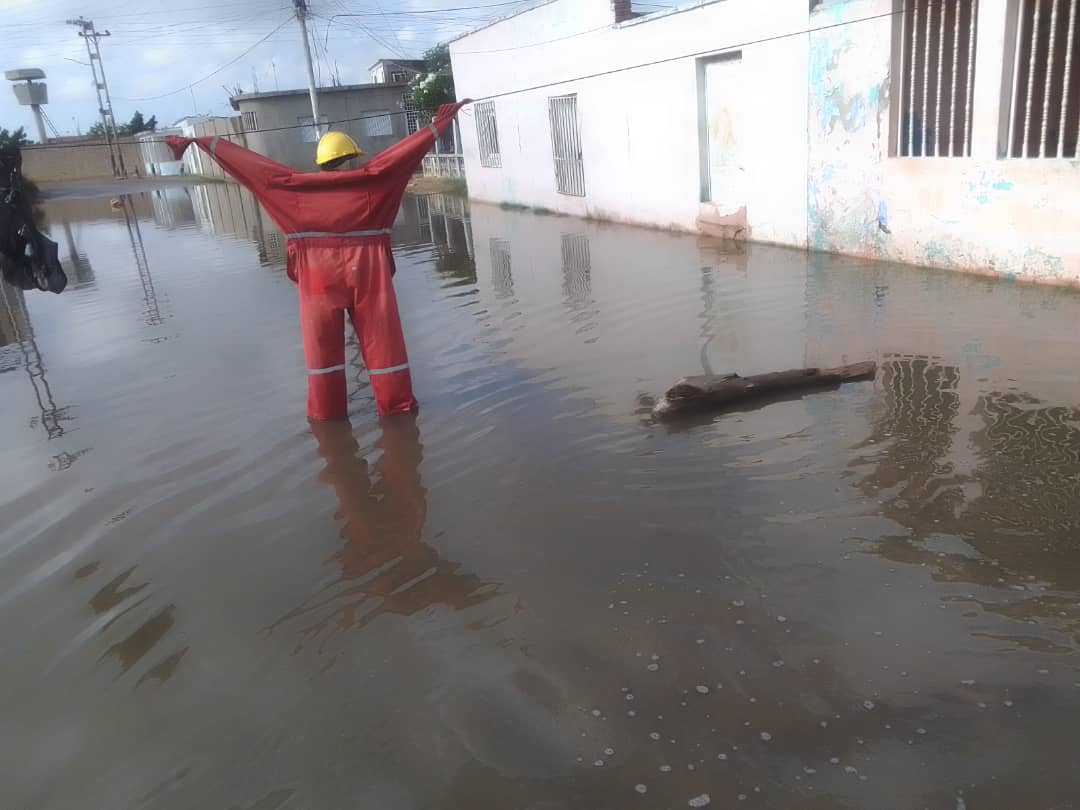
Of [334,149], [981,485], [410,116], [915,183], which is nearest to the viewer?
[981,485]

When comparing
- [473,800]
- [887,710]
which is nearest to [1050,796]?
[887,710]

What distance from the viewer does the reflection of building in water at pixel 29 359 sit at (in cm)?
602

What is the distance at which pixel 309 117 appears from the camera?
1507 inches

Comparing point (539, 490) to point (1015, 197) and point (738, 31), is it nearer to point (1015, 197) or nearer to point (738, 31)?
point (1015, 197)

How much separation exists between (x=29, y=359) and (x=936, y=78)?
364 inches

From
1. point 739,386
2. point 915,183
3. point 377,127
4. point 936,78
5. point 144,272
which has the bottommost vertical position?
point 739,386

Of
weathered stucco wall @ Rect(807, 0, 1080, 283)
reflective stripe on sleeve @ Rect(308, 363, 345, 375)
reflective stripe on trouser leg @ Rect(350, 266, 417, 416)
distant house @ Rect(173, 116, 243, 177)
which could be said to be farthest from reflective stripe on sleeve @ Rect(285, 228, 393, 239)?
distant house @ Rect(173, 116, 243, 177)

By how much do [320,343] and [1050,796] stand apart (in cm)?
430

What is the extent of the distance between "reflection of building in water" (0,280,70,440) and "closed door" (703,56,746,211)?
341 inches

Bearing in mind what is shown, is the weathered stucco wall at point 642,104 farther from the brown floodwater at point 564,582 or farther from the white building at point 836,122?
the brown floodwater at point 564,582

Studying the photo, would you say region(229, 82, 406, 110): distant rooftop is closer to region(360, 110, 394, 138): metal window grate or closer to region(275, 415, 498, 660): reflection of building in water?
region(360, 110, 394, 138): metal window grate

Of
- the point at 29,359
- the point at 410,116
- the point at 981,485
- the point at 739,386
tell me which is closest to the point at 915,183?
the point at 739,386

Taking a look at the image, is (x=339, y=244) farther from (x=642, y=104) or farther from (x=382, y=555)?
(x=642, y=104)

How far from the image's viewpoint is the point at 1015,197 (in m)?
7.56
